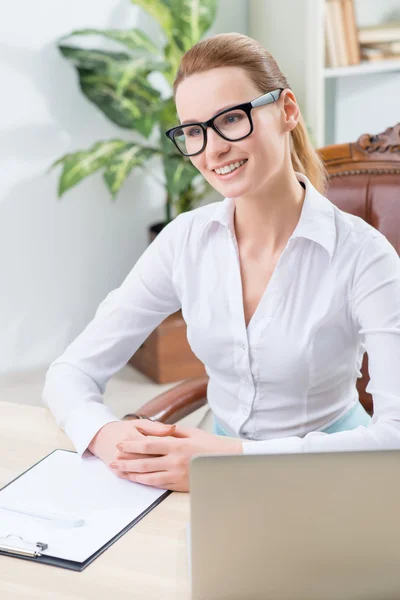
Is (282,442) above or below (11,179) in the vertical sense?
below

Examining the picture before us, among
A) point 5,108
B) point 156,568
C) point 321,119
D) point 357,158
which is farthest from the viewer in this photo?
point 321,119

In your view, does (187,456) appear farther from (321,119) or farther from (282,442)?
(321,119)

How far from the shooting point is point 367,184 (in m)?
1.68

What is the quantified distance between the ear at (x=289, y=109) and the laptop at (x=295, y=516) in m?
0.73

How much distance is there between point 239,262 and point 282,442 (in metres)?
0.38

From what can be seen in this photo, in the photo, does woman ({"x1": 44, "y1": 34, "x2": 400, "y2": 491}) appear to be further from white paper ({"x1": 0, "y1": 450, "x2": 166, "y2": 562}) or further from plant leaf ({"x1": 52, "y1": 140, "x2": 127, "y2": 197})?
plant leaf ({"x1": 52, "y1": 140, "x2": 127, "y2": 197})

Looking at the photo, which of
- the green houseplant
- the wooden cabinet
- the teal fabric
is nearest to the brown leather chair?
the teal fabric

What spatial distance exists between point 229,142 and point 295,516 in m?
0.67

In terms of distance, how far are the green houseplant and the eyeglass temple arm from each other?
1.68 meters

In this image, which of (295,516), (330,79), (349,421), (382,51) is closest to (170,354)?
(330,79)

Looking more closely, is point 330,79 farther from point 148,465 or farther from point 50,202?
point 148,465

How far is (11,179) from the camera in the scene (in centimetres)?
307

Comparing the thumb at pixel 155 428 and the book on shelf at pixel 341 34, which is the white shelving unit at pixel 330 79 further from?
the thumb at pixel 155 428

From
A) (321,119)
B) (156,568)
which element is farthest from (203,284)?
(321,119)
